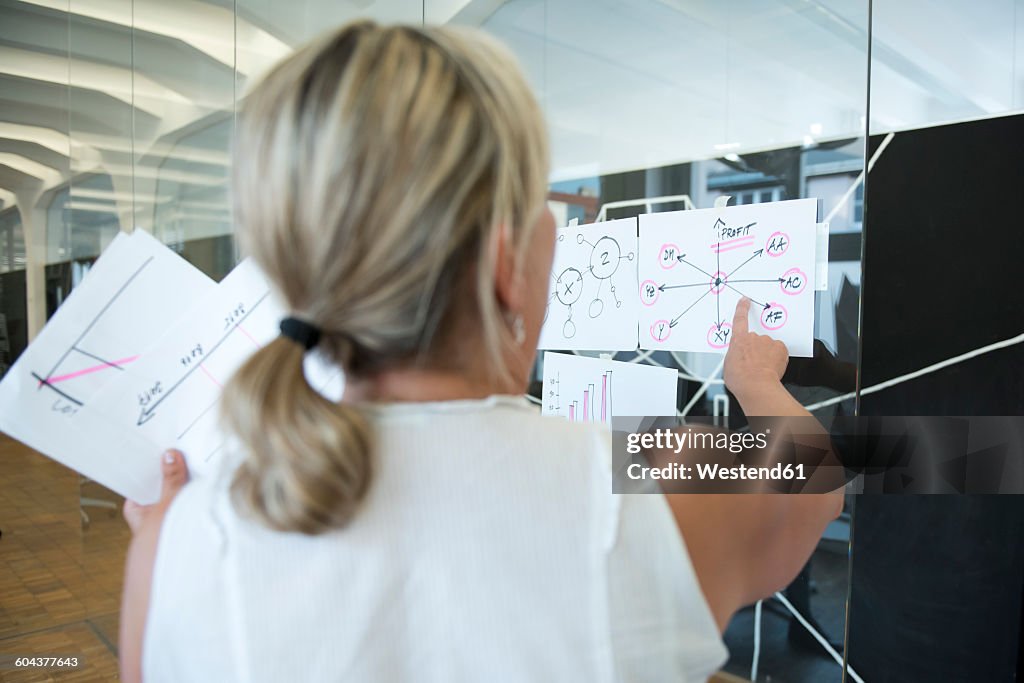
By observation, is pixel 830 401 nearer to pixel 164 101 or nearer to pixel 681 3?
pixel 681 3

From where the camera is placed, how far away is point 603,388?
179 centimetres

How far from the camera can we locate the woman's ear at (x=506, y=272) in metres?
0.49

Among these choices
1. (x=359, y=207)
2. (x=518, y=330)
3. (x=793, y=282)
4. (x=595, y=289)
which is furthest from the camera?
(x=595, y=289)

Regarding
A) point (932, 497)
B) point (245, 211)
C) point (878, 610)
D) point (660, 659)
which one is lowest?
point (878, 610)

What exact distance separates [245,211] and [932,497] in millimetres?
2139

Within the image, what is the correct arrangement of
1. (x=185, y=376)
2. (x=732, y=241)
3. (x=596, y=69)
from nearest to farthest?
(x=185, y=376), (x=732, y=241), (x=596, y=69)

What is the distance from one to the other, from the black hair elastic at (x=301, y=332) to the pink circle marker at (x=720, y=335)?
112 centimetres

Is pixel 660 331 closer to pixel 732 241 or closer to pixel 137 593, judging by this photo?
pixel 732 241

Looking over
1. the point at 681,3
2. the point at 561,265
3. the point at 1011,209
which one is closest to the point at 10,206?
the point at 561,265

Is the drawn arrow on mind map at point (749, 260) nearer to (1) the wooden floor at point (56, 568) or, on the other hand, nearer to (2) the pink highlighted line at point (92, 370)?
(2) the pink highlighted line at point (92, 370)

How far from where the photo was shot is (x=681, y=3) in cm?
221

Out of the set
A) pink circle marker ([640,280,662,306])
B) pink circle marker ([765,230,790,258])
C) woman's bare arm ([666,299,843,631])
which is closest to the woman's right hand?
pink circle marker ([765,230,790,258])

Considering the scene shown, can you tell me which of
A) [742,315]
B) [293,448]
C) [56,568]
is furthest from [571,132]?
[56,568]

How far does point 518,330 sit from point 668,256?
107 centimetres
